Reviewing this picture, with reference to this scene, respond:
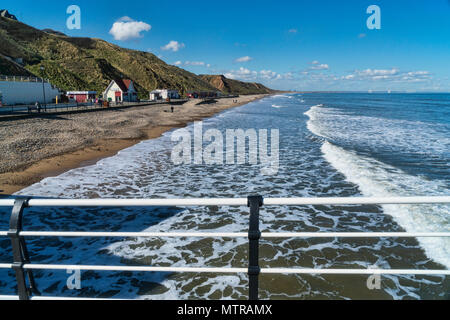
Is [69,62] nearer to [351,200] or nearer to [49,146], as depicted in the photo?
[49,146]

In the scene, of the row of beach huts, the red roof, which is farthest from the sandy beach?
the red roof

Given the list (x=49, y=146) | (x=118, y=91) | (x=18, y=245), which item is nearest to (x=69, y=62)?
(x=118, y=91)

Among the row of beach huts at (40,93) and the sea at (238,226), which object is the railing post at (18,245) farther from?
the row of beach huts at (40,93)

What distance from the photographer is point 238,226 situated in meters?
8.39

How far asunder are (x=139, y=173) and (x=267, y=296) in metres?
10.2

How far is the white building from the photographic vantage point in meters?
41.0

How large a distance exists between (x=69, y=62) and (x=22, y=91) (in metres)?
56.4

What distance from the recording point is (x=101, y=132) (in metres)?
26.5

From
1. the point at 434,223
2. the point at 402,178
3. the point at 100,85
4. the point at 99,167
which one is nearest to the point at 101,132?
the point at 99,167

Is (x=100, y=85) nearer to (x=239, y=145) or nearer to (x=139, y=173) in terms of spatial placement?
(x=239, y=145)

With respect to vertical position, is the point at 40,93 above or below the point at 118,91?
below

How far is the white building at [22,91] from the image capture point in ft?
134

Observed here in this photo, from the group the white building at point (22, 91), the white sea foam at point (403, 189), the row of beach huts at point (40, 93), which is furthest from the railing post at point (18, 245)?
the white building at point (22, 91)

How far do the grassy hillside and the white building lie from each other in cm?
1392
